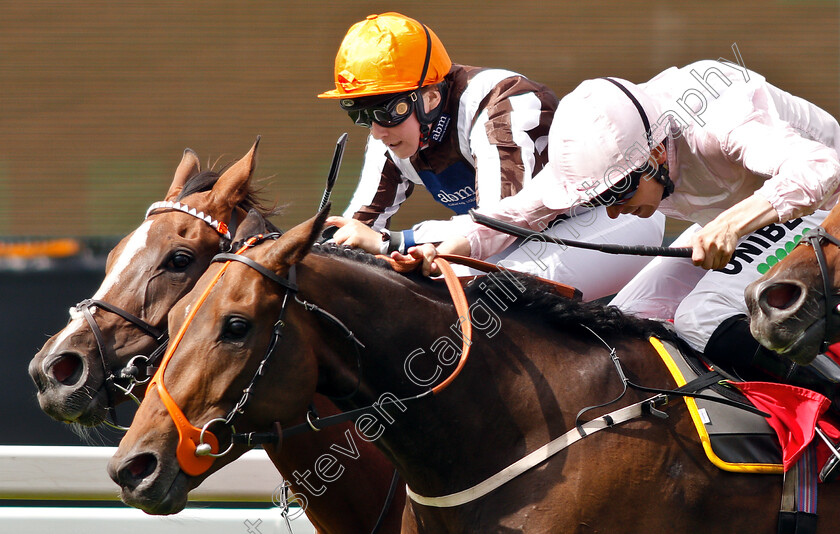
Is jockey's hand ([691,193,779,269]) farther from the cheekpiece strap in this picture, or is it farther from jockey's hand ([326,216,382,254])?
the cheekpiece strap

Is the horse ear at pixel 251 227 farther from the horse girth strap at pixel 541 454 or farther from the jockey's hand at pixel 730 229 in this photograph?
the jockey's hand at pixel 730 229

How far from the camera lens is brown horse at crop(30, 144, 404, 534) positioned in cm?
289

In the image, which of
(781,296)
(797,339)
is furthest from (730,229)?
(797,339)

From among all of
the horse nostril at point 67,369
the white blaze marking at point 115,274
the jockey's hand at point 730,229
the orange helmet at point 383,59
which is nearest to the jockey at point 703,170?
the jockey's hand at point 730,229

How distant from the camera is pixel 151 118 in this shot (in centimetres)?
766

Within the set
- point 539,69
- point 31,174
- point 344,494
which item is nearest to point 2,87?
point 31,174

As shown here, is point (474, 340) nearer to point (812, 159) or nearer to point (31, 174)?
point (812, 159)

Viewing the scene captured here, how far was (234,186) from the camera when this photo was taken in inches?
127

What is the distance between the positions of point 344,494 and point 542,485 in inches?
33.1

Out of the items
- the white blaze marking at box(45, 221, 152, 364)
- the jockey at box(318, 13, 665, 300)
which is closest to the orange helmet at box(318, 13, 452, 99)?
the jockey at box(318, 13, 665, 300)

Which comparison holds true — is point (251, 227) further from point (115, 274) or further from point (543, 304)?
point (543, 304)

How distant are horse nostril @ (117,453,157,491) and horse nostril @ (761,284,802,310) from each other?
4.45 feet

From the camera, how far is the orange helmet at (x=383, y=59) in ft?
9.89

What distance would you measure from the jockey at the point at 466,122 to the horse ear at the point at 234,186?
1.19 feet
